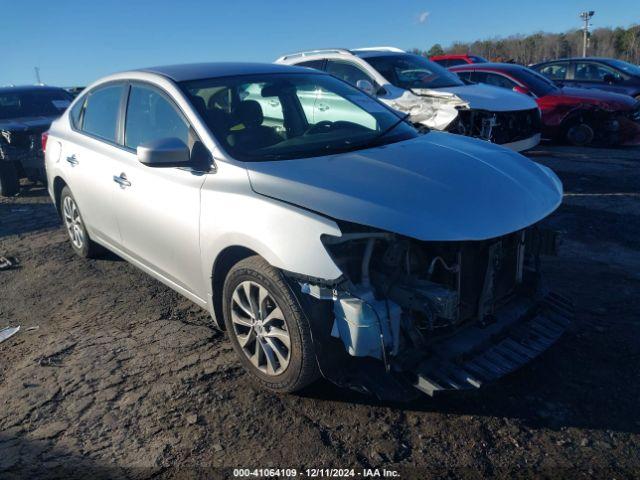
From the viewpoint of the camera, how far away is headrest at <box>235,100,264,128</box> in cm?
366

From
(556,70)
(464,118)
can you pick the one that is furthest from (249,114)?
(556,70)

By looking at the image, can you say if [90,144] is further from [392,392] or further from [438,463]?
[438,463]

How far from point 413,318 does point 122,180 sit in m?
2.43

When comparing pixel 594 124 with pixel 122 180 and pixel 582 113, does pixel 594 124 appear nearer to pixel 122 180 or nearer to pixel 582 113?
pixel 582 113

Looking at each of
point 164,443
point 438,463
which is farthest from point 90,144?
point 438,463

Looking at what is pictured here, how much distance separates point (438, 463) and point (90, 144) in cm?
373

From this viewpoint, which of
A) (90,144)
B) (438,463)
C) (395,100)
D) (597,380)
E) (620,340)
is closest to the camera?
(438,463)

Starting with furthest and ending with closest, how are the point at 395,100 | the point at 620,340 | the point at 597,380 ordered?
the point at 395,100 < the point at 620,340 < the point at 597,380

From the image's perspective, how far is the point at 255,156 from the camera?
Result: 10.8 ft

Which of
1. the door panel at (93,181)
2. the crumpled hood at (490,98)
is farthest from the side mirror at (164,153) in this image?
the crumpled hood at (490,98)

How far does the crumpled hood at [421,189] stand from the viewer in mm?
2699

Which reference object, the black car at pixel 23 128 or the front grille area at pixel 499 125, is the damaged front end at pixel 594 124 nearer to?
the front grille area at pixel 499 125

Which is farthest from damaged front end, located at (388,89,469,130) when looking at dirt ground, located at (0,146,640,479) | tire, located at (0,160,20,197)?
tire, located at (0,160,20,197)

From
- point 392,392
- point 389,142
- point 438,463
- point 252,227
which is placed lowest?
point 438,463
